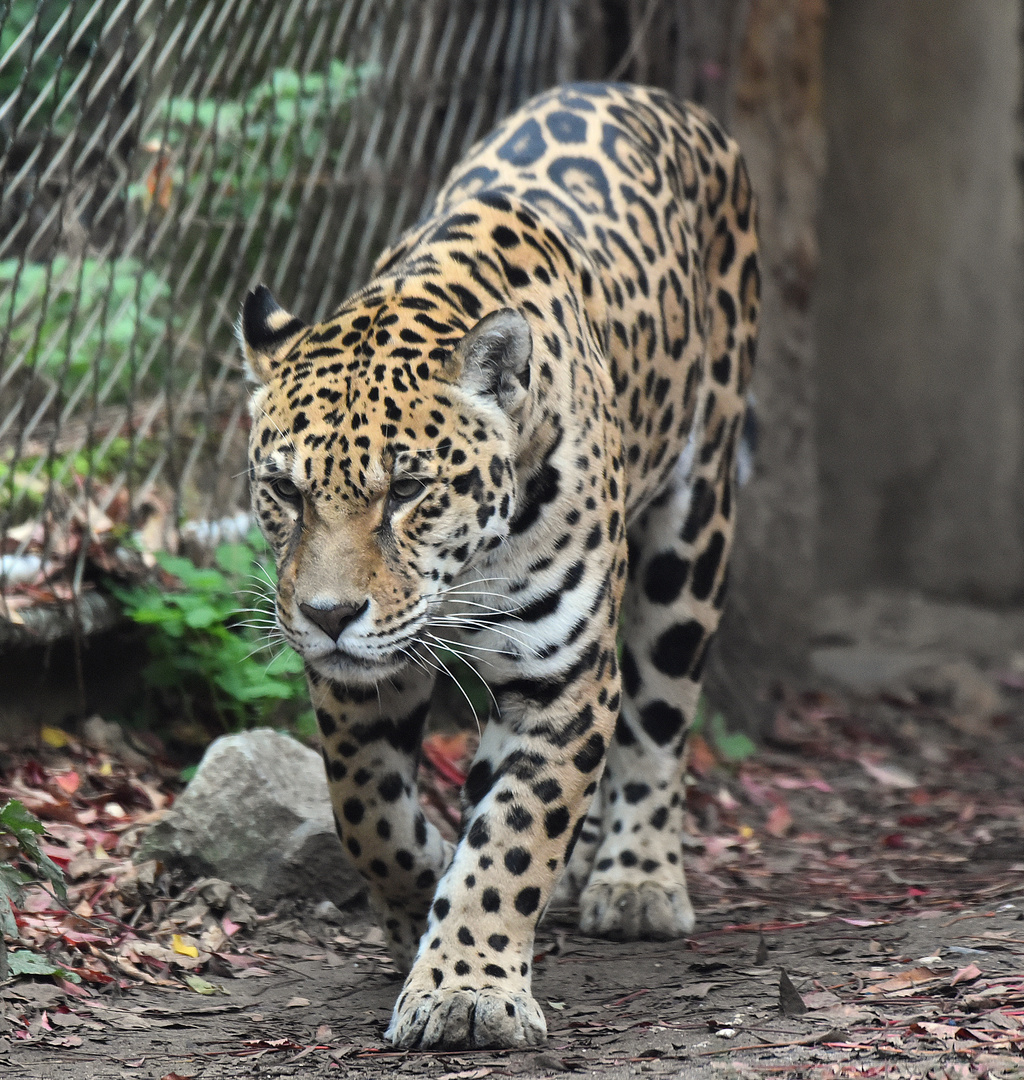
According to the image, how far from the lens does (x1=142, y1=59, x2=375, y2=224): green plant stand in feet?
19.6

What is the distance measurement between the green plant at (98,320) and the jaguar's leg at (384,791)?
1971 millimetres

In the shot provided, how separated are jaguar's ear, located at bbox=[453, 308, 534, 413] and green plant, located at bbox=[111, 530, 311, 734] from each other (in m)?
1.98

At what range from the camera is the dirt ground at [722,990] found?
11.7 feet

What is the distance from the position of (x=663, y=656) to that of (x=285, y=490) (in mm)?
2159

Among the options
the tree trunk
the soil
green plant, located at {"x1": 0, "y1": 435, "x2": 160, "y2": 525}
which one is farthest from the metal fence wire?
the soil

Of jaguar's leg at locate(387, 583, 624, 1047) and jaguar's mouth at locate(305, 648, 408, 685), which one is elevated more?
jaguar's mouth at locate(305, 648, 408, 685)

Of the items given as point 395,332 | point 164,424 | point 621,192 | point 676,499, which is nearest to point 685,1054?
point 395,332

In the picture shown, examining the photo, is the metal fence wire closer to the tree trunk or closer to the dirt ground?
the tree trunk

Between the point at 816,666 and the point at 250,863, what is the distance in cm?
479

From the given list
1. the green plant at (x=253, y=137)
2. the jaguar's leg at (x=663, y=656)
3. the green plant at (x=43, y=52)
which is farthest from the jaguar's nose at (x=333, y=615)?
the green plant at (x=253, y=137)

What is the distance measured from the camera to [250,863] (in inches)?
193

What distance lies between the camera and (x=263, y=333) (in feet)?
13.8

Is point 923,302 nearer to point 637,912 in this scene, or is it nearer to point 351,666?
point 637,912

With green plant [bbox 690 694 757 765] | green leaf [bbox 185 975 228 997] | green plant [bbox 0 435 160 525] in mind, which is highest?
green plant [bbox 0 435 160 525]
